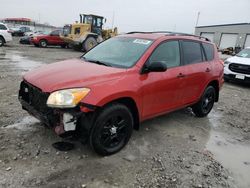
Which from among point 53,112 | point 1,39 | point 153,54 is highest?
point 153,54

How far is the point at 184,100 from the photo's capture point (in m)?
4.70

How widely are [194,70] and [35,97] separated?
300 cm

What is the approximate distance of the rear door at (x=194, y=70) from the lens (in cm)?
460

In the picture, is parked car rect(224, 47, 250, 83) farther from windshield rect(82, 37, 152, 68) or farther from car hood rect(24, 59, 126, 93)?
car hood rect(24, 59, 126, 93)

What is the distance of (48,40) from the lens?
22219 millimetres

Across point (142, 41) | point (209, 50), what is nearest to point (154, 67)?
point (142, 41)

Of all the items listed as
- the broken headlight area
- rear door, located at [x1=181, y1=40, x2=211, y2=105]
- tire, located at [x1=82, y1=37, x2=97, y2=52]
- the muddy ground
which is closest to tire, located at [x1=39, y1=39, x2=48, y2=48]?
tire, located at [x1=82, y1=37, x2=97, y2=52]

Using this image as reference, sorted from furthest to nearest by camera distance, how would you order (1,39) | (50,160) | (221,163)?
(1,39) → (221,163) → (50,160)

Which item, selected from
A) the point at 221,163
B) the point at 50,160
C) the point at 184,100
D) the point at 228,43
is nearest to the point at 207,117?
the point at 184,100

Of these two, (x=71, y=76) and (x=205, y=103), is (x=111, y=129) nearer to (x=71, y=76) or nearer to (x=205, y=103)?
(x=71, y=76)

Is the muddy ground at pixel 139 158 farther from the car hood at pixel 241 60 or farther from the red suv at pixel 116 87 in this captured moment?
the car hood at pixel 241 60

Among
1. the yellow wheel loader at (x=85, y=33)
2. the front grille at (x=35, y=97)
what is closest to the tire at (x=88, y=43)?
the yellow wheel loader at (x=85, y=33)

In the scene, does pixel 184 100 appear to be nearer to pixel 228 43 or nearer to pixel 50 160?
pixel 50 160

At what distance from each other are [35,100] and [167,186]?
2.12m
